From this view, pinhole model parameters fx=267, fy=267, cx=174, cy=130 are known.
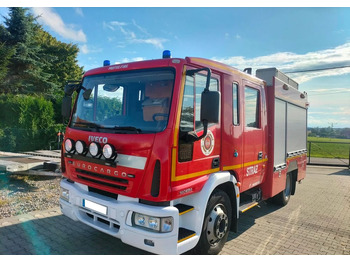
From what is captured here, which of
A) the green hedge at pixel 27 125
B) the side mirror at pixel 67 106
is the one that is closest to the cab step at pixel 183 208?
Answer: the side mirror at pixel 67 106

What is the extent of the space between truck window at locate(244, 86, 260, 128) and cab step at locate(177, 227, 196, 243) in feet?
6.52

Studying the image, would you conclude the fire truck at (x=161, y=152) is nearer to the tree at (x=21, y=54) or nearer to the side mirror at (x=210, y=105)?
the side mirror at (x=210, y=105)

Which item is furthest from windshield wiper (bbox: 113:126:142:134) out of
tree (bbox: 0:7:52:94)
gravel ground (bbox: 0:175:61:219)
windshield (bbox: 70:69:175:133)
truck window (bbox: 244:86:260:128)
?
tree (bbox: 0:7:52:94)

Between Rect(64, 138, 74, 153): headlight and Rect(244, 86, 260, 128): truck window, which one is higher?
Rect(244, 86, 260, 128): truck window

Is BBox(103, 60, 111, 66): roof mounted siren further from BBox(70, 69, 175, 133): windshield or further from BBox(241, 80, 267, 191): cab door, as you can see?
BBox(241, 80, 267, 191): cab door

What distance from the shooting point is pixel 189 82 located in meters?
3.16

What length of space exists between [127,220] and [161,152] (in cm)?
85

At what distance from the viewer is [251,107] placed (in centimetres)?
449

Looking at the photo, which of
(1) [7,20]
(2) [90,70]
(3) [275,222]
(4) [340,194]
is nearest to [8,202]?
(2) [90,70]

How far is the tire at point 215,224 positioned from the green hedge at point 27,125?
14.4m

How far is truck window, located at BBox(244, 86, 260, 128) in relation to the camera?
4328 mm

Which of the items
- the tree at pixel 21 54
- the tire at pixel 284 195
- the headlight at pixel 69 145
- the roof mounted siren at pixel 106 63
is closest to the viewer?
the headlight at pixel 69 145

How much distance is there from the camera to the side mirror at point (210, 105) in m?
2.88

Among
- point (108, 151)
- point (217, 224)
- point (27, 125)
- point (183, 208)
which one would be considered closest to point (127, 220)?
point (183, 208)
